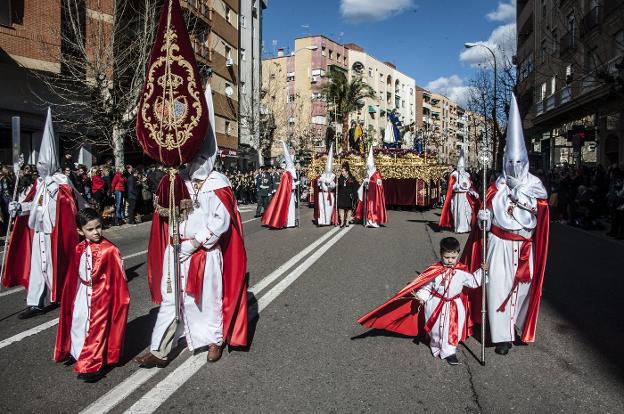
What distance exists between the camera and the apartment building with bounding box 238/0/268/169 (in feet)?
150

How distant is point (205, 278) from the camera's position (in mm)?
4441

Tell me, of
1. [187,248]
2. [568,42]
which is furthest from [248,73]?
[187,248]

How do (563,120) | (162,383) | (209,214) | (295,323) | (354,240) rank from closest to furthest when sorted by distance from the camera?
(162,383)
(209,214)
(295,323)
(354,240)
(563,120)

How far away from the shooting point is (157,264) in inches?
179

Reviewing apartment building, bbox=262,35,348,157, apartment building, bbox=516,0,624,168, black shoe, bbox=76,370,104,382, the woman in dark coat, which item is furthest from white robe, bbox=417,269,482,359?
apartment building, bbox=262,35,348,157

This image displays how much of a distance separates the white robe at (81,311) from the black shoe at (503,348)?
3.35 m

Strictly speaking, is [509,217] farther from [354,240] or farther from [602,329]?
[354,240]

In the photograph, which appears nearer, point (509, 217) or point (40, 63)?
point (509, 217)

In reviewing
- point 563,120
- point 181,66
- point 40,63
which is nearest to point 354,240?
point 181,66

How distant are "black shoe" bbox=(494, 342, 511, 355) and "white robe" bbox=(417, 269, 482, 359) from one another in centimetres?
41

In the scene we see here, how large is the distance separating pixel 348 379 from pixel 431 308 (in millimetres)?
1040

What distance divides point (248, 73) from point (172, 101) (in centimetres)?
4418

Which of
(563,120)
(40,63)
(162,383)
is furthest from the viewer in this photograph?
(563,120)

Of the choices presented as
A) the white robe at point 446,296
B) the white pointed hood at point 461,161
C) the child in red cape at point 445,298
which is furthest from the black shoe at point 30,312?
the white pointed hood at point 461,161
